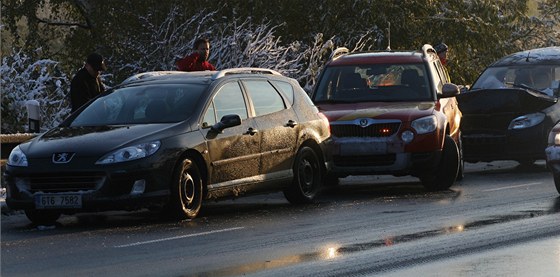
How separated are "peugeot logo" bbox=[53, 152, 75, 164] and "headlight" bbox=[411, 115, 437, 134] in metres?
5.49

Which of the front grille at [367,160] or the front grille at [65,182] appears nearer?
the front grille at [65,182]

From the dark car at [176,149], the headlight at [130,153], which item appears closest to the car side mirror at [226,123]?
the dark car at [176,149]

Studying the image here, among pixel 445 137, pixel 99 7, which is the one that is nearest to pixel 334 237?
pixel 445 137

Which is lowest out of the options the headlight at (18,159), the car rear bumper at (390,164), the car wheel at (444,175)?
the car wheel at (444,175)

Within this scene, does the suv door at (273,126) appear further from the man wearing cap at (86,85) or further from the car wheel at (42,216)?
the car wheel at (42,216)

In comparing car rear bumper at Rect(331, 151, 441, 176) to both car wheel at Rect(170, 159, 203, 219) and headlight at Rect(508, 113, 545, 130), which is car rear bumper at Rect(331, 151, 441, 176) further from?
headlight at Rect(508, 113, 545, 130)

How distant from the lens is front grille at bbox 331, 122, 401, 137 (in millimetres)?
18969

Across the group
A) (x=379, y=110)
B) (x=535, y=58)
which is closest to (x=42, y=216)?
(x=379, y=110)

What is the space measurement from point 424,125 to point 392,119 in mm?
401

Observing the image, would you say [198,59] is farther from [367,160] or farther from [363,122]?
[367,160]

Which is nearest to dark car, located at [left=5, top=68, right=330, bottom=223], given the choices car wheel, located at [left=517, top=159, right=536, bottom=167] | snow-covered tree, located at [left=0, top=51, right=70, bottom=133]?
snow-covered tree, located at [left=0, top=51, right=70, bottom=133]

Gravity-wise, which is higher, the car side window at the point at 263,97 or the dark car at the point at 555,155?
the car side window at the point at 263,97

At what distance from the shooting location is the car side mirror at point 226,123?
1589 centimetres

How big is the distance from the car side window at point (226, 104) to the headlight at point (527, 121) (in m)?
6.98
